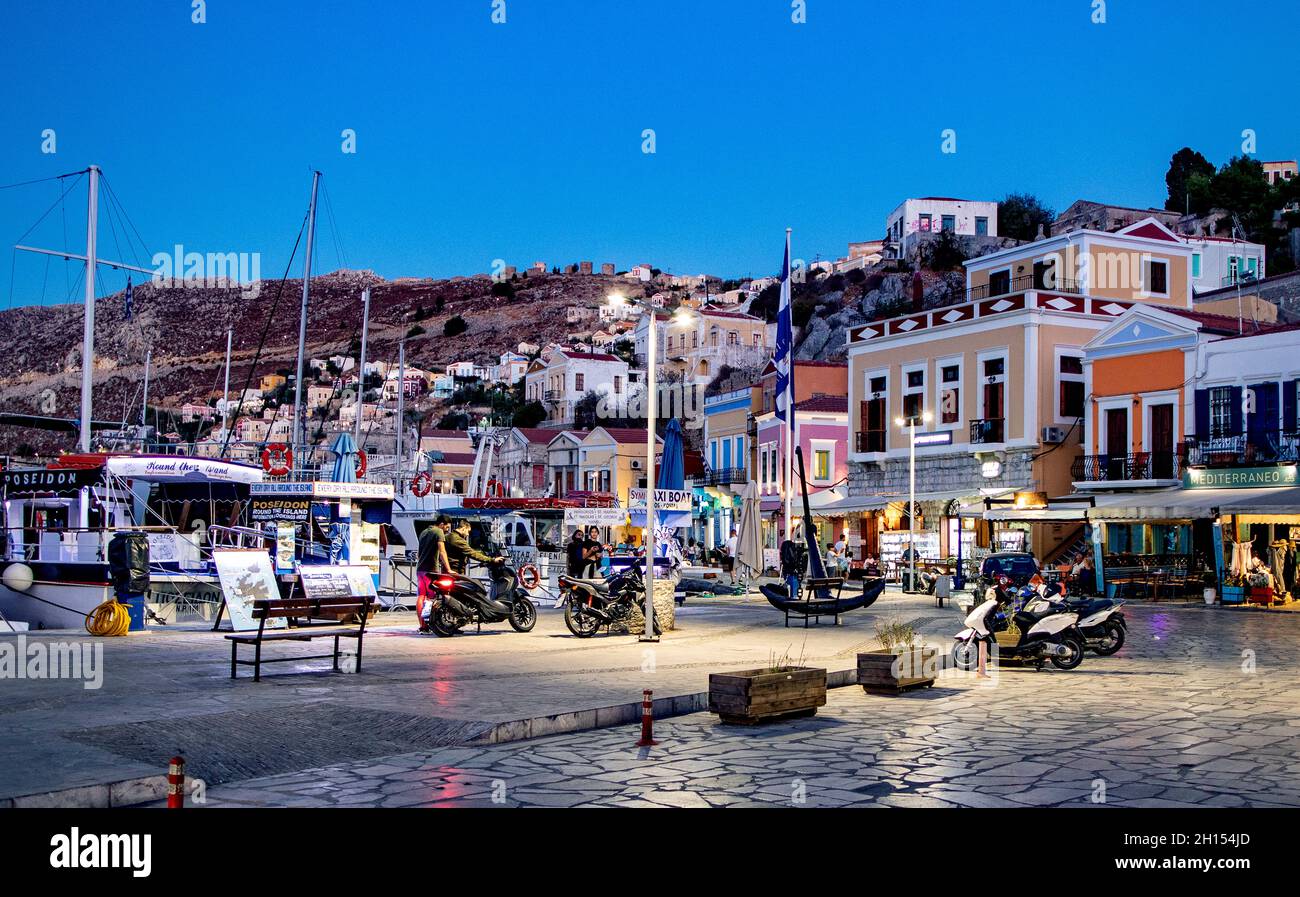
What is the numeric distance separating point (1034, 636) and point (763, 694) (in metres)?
5.84

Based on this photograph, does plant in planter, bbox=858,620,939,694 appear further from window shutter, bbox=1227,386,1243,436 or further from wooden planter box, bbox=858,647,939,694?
window shutter, bbox=1227,386,1243,436

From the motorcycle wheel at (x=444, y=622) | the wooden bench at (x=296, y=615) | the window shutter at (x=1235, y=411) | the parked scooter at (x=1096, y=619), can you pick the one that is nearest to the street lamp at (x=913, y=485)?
the window shutter at (x=1235, y=411)

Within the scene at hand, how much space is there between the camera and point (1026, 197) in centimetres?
10431

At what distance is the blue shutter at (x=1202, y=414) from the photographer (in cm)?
3156

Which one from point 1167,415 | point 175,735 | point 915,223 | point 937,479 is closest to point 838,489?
point 937,479

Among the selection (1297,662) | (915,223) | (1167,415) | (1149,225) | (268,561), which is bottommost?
(1297,662)

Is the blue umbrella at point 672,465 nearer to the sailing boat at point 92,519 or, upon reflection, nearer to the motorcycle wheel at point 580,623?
the sailing boat at point 92,519

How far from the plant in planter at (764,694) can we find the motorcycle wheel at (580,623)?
312 inches

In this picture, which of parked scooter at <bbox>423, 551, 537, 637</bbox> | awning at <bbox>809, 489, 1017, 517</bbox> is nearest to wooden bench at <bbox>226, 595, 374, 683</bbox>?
parked scooter at <bbox>423, 551, 537, 637</bbox>

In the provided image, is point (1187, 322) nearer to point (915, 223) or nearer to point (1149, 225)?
point (1149, 225)

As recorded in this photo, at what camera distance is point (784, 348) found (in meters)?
25.3

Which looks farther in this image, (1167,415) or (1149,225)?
(1149,225)
